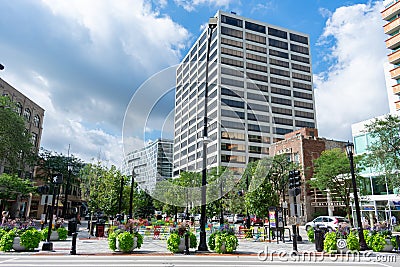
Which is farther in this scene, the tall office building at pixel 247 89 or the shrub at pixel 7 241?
the tall office building at pixel 247 89

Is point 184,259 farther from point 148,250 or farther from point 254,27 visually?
point 254,27

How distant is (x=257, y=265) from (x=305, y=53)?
90129mm

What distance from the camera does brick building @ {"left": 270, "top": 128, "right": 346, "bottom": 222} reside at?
51737mm

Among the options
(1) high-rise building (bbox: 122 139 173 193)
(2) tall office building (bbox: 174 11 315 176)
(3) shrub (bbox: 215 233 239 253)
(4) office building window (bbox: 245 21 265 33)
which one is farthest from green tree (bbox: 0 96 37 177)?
(4) office building window (bbox: 245 21 265 33)

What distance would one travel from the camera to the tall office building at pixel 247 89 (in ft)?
244

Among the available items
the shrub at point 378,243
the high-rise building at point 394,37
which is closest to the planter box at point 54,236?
the shrub at point 378,243

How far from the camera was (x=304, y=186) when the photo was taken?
53.2m

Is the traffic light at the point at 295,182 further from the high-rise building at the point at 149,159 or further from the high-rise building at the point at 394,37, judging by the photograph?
the high-rise building at the point at 394,37

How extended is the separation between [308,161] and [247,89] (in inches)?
1160

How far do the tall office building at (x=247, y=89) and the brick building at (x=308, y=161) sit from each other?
45.8ft

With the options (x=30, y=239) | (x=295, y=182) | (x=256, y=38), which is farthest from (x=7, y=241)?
(x=256, y=38)

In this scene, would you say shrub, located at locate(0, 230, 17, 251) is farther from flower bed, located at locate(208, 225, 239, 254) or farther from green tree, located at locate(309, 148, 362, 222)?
green tree, located at locate(309, 148, 362, 222)

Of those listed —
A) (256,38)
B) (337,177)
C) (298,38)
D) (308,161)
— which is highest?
(298,38)

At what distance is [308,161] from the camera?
55.9 metres
